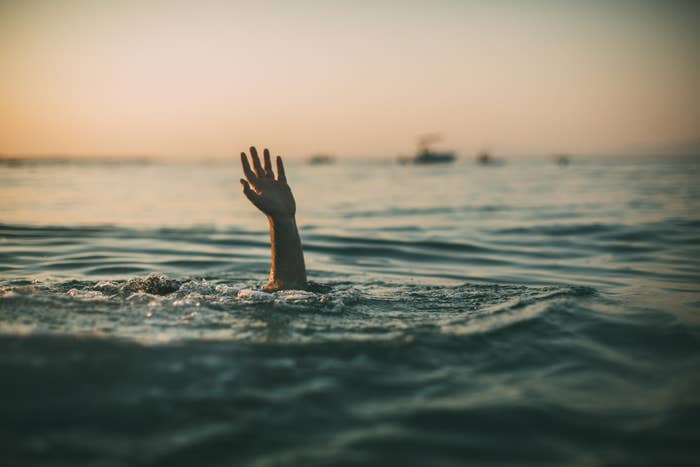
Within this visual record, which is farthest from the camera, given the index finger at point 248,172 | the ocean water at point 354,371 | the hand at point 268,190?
the index finger at point 248,172

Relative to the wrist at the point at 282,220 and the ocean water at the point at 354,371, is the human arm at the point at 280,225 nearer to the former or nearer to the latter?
the wrist at the point at 282,220

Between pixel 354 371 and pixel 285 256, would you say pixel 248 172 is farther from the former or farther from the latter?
pixel 354 371

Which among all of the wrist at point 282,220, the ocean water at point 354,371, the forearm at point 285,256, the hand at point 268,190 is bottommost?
the ocean water at point 354,371

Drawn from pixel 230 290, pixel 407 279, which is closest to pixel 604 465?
pixel 230 290

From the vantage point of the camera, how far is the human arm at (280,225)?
5.63 metres

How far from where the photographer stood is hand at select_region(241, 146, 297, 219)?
5.62 meters

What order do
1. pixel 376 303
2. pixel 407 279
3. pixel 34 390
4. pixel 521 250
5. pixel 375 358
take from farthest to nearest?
pixel 521 250 < pixel 407 279 < pixel 376 303 < pixel 375 358 < pixel 34 390

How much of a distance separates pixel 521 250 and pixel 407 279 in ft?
12.6

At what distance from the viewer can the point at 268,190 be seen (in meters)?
5.75

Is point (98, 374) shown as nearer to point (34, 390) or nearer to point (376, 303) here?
point (34, 390)

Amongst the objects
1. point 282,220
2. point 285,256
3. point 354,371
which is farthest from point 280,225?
point 354,371

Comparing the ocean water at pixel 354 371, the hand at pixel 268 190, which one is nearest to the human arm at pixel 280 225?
the hand at pixel 268 190

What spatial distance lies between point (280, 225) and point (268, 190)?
0.44 metres

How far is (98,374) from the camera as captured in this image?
10.6ft
